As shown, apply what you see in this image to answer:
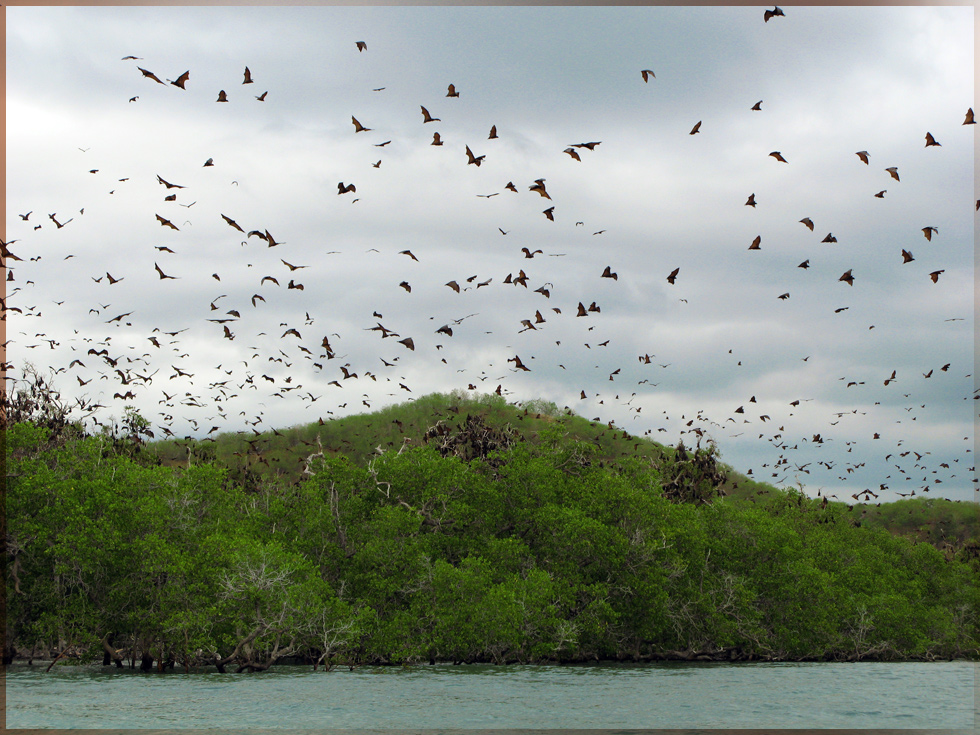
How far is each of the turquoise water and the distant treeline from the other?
2311mm

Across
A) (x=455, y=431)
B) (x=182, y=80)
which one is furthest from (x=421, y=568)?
(x=455, y=431)

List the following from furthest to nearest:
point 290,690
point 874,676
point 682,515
Result: point 682,515 → point 874,676 → point 290,690

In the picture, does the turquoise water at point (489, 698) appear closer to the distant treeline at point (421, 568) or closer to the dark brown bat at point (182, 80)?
the distant treeline at point (421, 568)

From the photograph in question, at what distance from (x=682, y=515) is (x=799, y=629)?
12.6m

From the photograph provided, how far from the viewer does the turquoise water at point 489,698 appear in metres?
38.8

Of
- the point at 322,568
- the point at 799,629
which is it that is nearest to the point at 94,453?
the point at 322,568

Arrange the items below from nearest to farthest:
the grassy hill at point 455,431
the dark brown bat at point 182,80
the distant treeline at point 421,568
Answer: the dark brown bat at point 182,80, the distant treeline at point 421,568, the grassy hill at point 455,431

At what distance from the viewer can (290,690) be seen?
47656 millimetres

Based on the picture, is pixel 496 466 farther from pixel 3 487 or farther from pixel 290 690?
pixel 3 487

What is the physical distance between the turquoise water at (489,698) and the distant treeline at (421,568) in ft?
7.58

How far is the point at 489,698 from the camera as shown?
149 ft

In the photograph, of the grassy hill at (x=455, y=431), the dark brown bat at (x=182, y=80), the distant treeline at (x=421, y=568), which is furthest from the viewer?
the grassy hill at (x=455, y=431)

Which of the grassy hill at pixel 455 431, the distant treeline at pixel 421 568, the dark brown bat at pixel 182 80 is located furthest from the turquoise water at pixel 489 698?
the grassy hill at pixel 455 431

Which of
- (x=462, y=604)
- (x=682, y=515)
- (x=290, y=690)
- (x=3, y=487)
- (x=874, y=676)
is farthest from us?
(x=682, y=515)
